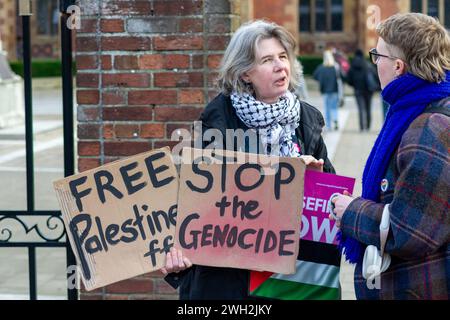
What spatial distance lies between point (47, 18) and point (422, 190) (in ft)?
134

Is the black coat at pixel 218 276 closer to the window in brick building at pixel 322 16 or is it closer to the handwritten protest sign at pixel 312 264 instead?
the handwritten protest sign at pixel 312 264

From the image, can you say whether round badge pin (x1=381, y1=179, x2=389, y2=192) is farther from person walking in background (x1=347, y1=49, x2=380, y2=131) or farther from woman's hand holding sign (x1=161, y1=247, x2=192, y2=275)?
person walking in background (x1=347, y1=49, x2=380, y2=131)

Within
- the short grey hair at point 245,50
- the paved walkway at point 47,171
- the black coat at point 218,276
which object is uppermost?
the short grey hair at point 245,50

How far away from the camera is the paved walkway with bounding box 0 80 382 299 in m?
6.74

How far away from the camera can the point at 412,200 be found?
279 cm

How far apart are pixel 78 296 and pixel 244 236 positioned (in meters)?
1.76

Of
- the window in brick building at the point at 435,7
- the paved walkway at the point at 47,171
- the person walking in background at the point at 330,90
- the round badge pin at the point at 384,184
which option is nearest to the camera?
the round badge pin at the point at 384,184

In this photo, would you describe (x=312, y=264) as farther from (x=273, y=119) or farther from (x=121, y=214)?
(x=121, y=214)

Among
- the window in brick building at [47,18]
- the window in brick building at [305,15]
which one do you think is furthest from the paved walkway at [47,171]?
the window in brick building at [47,18]

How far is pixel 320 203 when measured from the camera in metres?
3.26

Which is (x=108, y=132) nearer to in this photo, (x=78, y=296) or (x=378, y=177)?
(x=78, y=296)

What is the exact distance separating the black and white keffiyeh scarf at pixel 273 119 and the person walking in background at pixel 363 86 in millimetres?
15033

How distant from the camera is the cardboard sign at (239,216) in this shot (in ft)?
10.6
